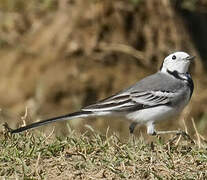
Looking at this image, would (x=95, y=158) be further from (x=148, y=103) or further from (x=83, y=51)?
(x=83, y=51)

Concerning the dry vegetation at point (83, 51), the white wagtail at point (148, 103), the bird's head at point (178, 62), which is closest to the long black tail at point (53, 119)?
the white wagtail at point (148, 103)

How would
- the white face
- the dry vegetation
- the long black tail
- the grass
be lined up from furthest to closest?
the dry vegetation < the white face < the long black tail < the grass

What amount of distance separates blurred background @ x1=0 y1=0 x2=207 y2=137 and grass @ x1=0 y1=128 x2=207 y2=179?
17.9ft

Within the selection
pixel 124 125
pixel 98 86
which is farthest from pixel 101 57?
pixel 124 125

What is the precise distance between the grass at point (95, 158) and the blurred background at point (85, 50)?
5.45m

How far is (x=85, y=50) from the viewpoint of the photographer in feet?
40.4

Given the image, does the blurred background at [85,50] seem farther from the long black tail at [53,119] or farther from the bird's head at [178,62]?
the long black tail at [53,119]

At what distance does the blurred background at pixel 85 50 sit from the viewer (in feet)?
39.9

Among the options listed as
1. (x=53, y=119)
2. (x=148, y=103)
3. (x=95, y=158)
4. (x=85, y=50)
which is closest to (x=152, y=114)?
(x=148, y=103)

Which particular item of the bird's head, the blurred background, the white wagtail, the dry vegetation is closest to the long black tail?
the white wagtail

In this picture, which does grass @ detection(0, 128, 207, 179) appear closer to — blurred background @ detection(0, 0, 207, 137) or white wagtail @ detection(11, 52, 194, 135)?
white wagtail @ detection(11, 52, 194, 135)

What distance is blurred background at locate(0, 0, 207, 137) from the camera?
12.2m

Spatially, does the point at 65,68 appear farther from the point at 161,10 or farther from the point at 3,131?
the point at 3,131

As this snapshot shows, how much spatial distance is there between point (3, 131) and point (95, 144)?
2.98 feet
